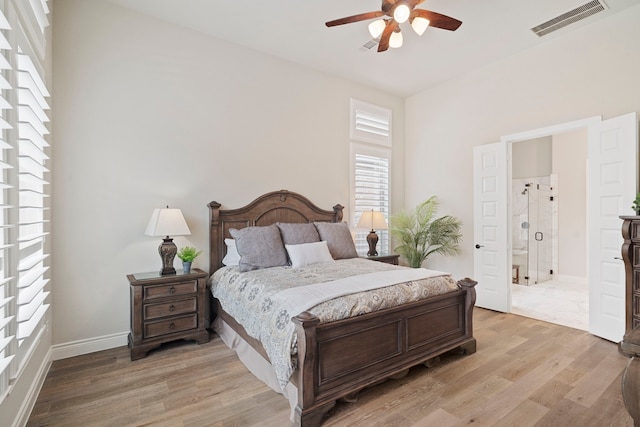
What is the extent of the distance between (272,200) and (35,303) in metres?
2.50

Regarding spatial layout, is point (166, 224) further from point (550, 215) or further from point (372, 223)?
point (550, 215)

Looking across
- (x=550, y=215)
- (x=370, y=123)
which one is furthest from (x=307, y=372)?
(x=550, y=215)

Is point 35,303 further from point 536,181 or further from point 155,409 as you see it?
point 536,181

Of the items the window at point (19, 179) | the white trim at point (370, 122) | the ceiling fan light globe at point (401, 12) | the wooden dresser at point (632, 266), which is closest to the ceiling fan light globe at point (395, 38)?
the ceiling fan light globe at point (401, 12)

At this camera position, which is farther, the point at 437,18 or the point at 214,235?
the point at 214,235

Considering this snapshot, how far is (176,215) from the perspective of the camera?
10.2ft

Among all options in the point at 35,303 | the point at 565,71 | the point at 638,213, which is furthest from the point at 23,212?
the point at 565,71

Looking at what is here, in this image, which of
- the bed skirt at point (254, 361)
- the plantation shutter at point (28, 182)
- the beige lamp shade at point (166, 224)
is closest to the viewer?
the plantation shutter at point (28, 182)

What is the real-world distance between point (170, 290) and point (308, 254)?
1.42m

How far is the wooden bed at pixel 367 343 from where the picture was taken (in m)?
1.92

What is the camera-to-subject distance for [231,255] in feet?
11.5

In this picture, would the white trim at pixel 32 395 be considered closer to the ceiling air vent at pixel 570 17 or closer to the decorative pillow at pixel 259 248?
the decorative pillow at pixel 259 248

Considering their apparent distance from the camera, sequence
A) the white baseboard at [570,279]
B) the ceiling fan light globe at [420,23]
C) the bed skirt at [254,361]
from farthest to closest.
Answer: the white baseboard at [570,279]
the ceiling fan light globe at [420,23]
the bed skirt at [254,361]

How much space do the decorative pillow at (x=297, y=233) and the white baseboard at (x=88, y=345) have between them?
191cm
